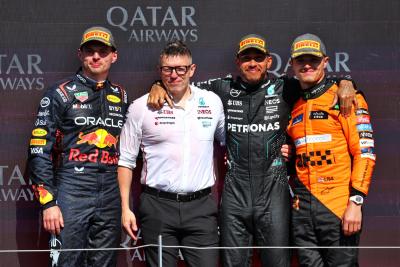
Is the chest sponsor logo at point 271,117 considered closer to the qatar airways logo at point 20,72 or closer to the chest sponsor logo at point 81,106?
→ the chest sponsor logo at point 81,106

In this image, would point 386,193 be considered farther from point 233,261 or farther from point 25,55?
point 25,55

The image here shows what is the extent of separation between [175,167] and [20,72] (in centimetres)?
137

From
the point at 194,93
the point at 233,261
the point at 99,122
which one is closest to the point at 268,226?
the point at 233,261

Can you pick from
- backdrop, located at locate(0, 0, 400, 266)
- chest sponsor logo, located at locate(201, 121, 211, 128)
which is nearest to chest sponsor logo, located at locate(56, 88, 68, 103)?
backdrop, located at locate(0, 0, 400, 266)

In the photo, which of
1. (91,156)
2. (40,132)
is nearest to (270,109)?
(91,156)

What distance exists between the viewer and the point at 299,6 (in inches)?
192

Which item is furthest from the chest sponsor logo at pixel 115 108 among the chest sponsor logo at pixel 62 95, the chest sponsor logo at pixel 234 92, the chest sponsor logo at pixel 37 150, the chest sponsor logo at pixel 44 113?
the chest sponsor logo at pixel 234 92

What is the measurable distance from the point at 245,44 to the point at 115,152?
1.04 metres

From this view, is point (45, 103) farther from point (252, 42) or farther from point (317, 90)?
point (317, 90)

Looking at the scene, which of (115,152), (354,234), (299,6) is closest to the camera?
(354,234)

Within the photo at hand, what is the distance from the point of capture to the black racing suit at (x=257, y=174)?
431 centimetres

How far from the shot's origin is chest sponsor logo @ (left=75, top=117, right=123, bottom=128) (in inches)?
173

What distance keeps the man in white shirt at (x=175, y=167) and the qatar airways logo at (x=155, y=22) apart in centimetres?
58

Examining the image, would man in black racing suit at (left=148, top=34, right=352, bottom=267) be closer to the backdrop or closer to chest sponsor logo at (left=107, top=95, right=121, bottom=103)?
chest sponsor logo at (left=107, top=95, right=121, bottom=103)
